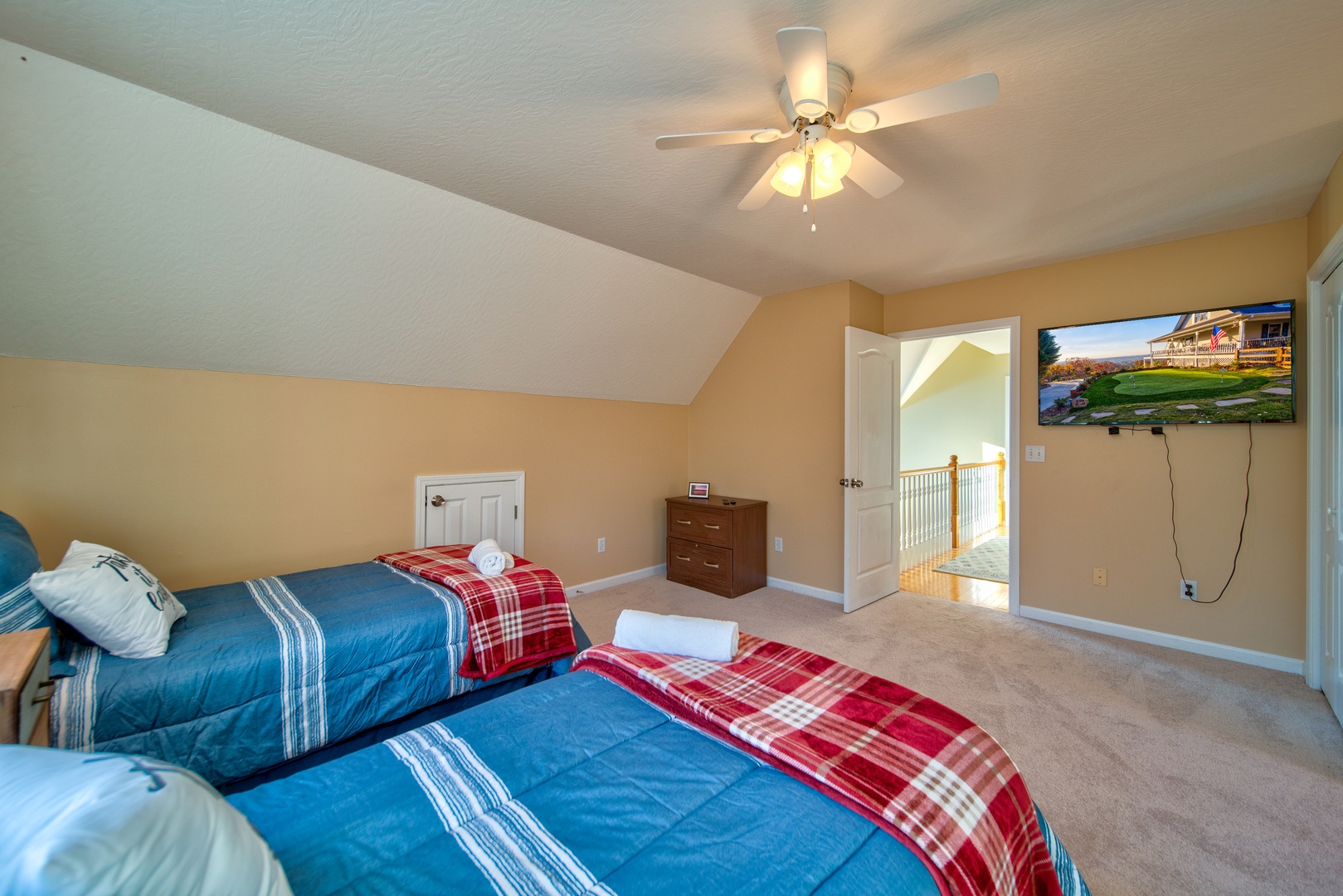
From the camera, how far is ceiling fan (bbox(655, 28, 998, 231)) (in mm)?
1366

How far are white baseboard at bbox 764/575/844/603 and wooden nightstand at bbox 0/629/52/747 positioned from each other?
380 cm

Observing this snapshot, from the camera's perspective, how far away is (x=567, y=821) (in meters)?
0.97

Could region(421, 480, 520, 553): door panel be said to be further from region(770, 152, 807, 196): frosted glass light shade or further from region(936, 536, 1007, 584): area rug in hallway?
region(936, 536, 1007, 584): area rug in hallway

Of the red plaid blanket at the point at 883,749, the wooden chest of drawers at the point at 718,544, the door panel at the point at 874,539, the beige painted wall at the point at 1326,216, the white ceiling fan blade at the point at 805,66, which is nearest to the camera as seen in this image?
the red plaid blanket at the point at 883,749

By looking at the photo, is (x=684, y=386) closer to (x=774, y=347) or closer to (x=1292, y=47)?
(x=774, y=347)

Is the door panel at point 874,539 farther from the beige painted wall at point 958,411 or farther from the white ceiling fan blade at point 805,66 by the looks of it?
the beige painted wall at point 958,411

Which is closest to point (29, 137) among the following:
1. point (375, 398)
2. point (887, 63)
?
point (375, 398)

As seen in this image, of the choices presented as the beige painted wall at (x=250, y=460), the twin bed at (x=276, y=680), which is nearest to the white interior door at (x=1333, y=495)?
the twin bed at (x=276, y=680)

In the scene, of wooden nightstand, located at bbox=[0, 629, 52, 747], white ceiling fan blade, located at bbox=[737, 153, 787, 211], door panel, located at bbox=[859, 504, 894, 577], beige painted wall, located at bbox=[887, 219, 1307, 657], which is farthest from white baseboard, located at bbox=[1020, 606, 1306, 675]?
wooden nightstand, located at bbox=[0, 629, 52, 747]

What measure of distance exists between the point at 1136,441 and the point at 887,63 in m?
2.80

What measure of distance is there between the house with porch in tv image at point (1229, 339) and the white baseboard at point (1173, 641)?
1502 millimetres

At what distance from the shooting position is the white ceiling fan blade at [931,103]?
1.38m

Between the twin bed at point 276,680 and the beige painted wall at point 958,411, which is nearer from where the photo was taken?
the twin bed at point 276,680

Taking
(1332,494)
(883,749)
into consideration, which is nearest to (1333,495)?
(1332,494)
